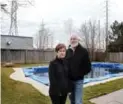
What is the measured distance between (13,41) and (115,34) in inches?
480

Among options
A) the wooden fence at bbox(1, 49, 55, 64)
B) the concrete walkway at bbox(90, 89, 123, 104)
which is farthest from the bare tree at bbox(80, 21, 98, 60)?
the concrete walkway at bbox(90, 89, 123, 104)

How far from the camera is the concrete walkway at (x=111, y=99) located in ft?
21.1

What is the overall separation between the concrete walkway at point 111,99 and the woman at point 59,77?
2.48 meters

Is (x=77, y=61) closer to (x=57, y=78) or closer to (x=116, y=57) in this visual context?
(x=57, y=78)

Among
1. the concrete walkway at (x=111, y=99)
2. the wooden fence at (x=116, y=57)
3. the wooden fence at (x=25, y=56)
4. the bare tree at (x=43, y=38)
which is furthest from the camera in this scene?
the bare tree at (x=43, y=38)

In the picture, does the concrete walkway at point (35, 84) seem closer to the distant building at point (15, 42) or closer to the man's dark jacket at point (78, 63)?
the man's dark jacket at point (78, 63)

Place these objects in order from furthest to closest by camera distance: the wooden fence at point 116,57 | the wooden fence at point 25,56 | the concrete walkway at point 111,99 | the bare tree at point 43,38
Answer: the bare tree at point 43,38 → the wooden fence at point 116,57 → the wooden fence at point 25,56 → the concrete walkway at point 111,99

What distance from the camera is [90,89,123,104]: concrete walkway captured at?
21.1ft

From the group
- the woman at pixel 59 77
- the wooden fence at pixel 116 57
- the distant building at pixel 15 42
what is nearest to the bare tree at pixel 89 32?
the wooden fence at pixel 116 57

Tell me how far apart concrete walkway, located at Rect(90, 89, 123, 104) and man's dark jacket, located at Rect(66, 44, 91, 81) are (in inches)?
85.9

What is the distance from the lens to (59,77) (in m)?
4.16

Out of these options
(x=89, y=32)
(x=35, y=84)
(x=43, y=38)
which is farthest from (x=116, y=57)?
(x=43, y=38)

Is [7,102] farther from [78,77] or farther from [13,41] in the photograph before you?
[13,41]

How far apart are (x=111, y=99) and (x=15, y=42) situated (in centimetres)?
2201
